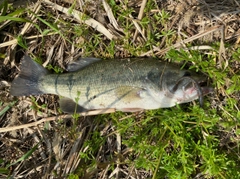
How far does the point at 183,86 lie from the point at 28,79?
204cm

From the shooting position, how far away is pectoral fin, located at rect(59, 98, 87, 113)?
14.3 feet

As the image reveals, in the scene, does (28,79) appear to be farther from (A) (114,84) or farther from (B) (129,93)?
(B) (129,93)

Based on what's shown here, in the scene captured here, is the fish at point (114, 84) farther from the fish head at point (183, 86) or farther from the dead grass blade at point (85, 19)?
the dead grass blade at point (85, 19)

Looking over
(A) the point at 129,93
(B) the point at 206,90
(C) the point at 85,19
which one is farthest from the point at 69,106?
(B) the point at 206,90

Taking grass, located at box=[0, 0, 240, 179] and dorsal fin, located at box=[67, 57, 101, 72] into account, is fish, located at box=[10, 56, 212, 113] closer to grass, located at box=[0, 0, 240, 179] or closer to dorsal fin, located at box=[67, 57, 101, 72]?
dorsal fin, located at box=[67, 57, 101, 72]

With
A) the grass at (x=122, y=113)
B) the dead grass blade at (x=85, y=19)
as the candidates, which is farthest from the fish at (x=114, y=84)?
the dead grass blade at (x=85, y=19)

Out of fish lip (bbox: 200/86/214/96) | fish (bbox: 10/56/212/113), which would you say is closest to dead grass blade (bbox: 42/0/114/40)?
fish (bbox: 10/56/212/113)

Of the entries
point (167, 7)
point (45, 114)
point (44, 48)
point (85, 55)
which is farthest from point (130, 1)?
point (45, 114)

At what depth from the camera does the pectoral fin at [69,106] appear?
4.35m

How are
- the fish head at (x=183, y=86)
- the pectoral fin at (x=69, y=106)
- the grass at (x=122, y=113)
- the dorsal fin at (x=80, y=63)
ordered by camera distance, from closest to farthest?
1. the fish head at (x=183, y=86)
2. the grass at (x=122, y=113)
3. the pectoral fin at (x=69, y=106)
4. the dorsal fin at (x=80, y=63)

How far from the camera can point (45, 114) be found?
4652 millimetres

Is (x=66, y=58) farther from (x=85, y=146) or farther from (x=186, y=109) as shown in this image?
(x=186, y=109)

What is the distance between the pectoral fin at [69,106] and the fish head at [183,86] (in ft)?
3.71

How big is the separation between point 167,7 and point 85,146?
209cm
